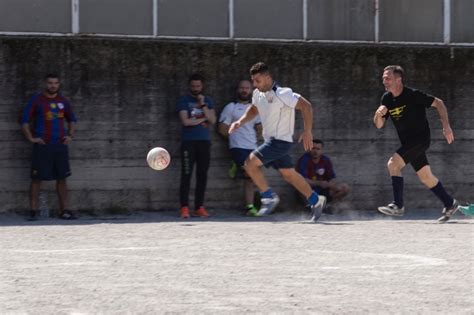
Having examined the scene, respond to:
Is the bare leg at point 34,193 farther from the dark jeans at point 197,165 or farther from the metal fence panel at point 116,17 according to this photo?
the metal fence panel at point 116,17

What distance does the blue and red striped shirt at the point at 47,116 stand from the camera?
1659 centimetres

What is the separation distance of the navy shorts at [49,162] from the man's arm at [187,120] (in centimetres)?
170

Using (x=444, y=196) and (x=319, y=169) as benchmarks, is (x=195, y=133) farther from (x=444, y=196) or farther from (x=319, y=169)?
(x=444, y=196)

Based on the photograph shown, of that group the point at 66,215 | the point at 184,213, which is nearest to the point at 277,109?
the point at 184,213

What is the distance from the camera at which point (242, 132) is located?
699 inches

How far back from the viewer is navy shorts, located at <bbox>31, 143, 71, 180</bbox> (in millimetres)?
16625

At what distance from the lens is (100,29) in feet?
57.5

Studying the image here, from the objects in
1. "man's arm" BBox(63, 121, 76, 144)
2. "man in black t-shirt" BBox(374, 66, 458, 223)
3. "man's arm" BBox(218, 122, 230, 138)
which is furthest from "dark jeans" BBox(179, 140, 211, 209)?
"man in black t-shirt" BBox(374, 66, 458, 223)

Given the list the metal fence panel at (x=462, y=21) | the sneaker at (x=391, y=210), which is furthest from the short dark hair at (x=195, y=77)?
the metal fence panel at (x=462, y=21)

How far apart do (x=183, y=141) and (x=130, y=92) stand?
1.20m

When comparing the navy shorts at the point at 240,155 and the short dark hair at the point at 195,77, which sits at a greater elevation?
the short dark hair at the point at 195,77

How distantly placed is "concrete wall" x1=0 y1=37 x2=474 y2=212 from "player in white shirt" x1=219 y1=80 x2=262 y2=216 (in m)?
0.31

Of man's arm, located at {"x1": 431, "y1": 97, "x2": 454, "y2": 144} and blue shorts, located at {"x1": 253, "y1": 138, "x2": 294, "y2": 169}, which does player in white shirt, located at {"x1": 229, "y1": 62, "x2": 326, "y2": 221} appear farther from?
man's arm, located at {"x1": 431, "y1": 97, "x2": 454, "y2": 144}

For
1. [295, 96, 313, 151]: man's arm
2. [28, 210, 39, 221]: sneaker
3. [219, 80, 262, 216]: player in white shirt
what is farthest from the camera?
[219, 80, 262, 216]: player in white shirt
